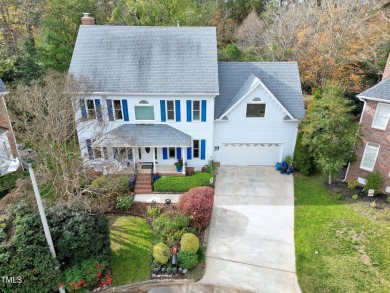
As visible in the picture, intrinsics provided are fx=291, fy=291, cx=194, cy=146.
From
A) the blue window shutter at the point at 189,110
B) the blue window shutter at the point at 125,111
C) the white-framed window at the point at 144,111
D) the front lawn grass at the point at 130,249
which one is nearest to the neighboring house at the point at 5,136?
the blue window shutter at the point at 125,111

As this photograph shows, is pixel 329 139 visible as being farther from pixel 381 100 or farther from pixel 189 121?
pixel 189 121

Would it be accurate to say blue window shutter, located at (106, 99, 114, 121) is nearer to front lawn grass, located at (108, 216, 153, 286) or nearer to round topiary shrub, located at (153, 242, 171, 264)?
front lawn grass, located at (108, 216, 153, 286)


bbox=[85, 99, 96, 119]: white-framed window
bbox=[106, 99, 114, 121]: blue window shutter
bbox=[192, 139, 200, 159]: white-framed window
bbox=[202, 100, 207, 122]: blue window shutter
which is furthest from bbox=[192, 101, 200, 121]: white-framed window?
bbox=[85, 99, 96, 119]: white-framed window

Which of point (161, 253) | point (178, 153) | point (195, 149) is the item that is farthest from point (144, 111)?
point (161, 253)

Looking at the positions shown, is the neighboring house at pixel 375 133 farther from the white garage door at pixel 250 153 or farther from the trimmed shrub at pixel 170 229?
the trimmed shrub at pixel 170 229

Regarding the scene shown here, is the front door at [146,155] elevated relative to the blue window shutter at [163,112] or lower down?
lower down

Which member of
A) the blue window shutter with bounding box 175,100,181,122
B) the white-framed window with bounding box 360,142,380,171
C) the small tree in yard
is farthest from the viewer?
the blue window shutter with bounding box 175,100,181,122

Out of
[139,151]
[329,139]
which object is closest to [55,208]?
[139,151]
